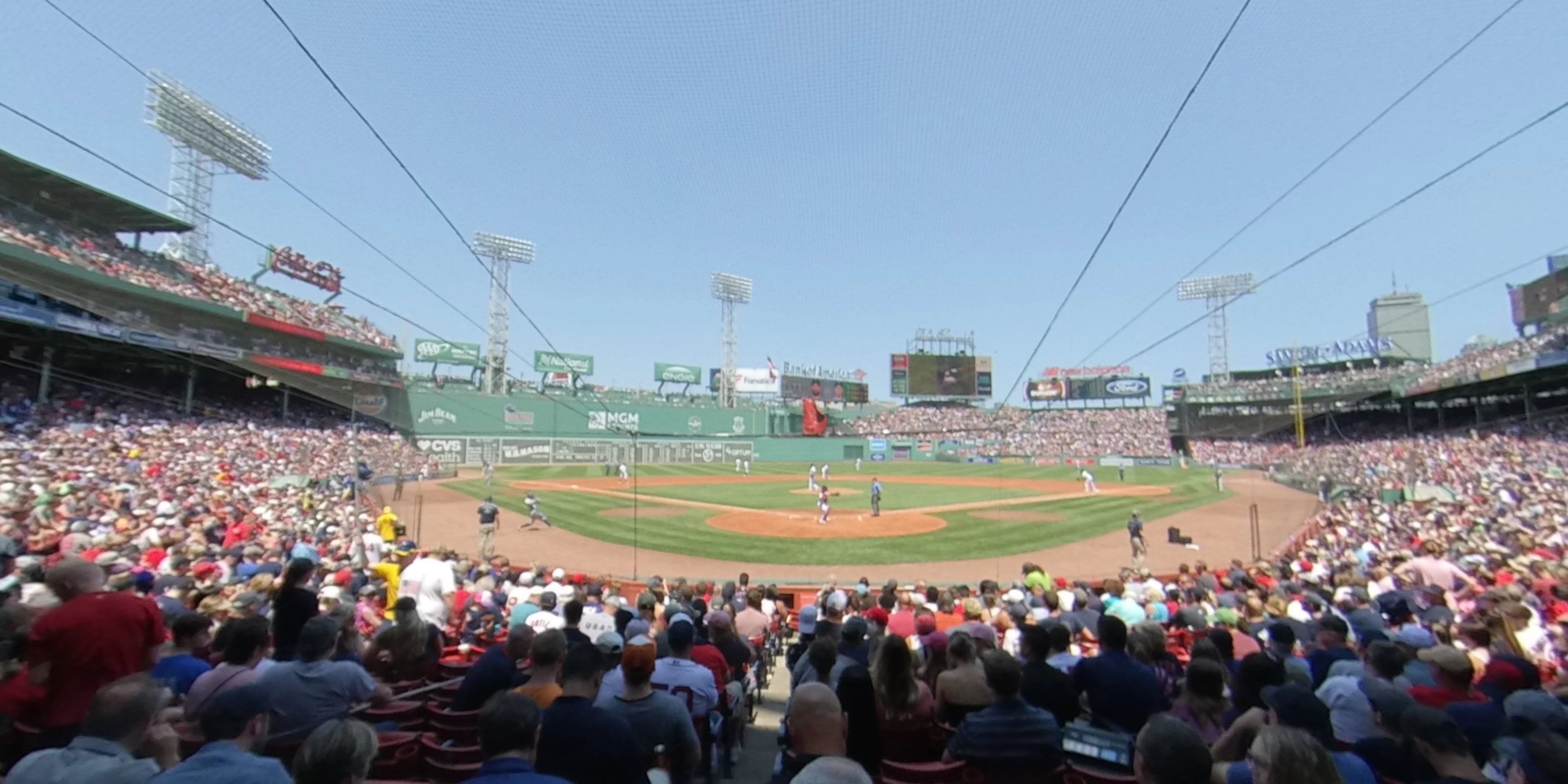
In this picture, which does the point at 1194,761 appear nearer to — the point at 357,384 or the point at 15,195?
the point at 15,195

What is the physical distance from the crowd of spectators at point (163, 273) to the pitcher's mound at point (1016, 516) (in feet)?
119

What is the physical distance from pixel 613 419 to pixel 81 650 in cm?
5890

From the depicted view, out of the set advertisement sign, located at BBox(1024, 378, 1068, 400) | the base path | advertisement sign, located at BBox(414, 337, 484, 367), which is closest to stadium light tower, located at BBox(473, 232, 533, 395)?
advertisement sign, located at BBox(414, 337, 484, 367)

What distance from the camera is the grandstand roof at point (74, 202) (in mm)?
26672

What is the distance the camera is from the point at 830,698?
10.0 feet

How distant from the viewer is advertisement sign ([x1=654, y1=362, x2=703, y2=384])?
7975cm

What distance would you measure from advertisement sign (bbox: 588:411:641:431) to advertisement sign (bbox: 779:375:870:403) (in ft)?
72.3

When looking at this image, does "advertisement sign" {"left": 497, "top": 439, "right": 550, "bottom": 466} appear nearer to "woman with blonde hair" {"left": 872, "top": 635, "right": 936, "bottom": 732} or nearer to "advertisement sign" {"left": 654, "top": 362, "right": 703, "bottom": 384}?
"advertisement sign" {"left": 654, "top": 362, "right": 703, "bottom": 384}

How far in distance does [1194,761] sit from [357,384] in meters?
46.4

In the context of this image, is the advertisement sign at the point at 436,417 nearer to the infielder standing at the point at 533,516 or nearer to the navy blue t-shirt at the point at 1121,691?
the infielder standing at the point at 533,516

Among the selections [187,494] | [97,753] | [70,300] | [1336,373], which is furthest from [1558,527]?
[1336,373]

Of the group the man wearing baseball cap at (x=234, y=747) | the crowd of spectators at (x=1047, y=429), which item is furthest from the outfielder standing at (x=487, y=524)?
the crowd of spectators at (x=1047, y=429)

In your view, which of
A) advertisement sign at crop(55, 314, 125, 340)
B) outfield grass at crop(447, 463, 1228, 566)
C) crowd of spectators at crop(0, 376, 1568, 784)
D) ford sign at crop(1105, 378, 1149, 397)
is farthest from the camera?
ford sign at crop(1105, 378, 1149, 397)

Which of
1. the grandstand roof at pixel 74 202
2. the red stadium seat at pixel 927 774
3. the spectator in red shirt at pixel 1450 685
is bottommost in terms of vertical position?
the red stadium seat at pixel 927 774
